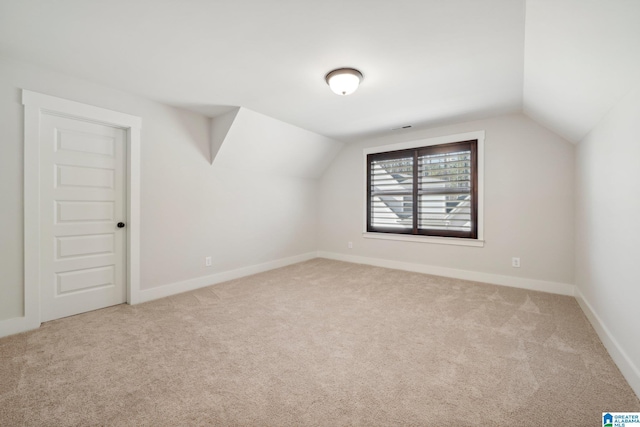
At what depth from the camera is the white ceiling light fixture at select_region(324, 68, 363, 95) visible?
2412 millimetres

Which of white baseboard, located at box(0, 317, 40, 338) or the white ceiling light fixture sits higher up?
the white ceiling light fixture

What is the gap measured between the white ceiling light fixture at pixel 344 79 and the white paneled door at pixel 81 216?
8.01ft

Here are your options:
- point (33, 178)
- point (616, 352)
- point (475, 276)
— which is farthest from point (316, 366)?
point (475, 276)

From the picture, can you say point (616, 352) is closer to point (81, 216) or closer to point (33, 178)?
point (81, 216)

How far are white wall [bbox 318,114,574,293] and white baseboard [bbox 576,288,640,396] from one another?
34.2 inches

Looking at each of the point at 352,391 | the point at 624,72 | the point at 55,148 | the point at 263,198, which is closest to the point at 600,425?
the point at 352,391

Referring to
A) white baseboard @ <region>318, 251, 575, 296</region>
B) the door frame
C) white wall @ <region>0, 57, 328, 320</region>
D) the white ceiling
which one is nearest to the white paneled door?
the door frame

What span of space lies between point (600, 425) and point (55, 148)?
14.8 feet

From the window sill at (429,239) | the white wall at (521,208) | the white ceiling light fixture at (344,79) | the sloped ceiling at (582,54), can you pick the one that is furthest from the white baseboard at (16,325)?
the white wall at (521,208)

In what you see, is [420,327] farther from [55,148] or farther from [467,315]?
[55,148]

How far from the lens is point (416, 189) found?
4.45 metres

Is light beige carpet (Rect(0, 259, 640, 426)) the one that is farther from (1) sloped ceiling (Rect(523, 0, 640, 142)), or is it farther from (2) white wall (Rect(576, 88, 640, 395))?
(1) sloped ceiling (Rect(523, 0, 640, 142))

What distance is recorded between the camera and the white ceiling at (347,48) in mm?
1638

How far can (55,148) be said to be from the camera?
8.48 ft
